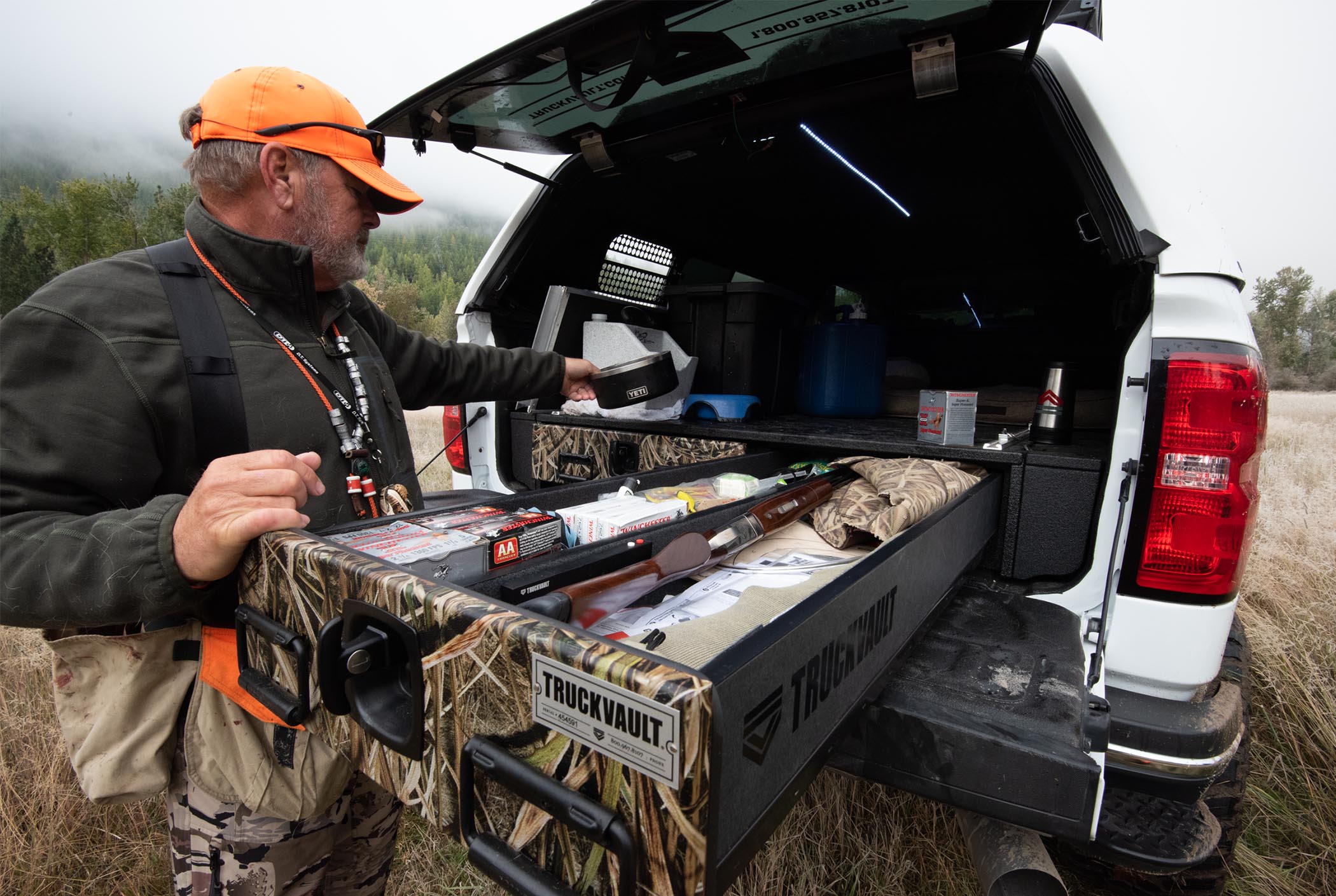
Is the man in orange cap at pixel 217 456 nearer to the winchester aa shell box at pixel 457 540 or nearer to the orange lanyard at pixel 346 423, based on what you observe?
the orange lanyard at pixel 346 423

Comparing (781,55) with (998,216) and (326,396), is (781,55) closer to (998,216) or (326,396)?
(326,396)

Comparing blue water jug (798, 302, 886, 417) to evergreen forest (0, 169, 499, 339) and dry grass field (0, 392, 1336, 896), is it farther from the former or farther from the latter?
evergreen forest (0, 169, 499, 339)

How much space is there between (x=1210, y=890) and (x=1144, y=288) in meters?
1.53

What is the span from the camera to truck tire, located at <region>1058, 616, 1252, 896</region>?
149cm

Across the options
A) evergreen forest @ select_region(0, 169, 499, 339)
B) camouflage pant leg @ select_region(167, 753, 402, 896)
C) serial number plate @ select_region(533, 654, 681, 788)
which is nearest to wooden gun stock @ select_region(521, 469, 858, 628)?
serial number plate @ select_region(533, 654, 681, 788)

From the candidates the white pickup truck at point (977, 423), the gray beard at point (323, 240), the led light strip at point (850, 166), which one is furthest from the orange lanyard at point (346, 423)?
the led light strip at point (850, 166)

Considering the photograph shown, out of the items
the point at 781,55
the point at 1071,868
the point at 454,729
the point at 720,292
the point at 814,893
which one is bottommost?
the point at 814,893

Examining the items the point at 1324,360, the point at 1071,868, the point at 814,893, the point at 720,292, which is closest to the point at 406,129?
the point at 720,292

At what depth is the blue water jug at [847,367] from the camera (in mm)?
3221

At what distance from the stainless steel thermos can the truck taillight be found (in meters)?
2.21

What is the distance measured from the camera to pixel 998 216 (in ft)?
10.6

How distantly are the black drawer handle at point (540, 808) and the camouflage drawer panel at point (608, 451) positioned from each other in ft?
5.46

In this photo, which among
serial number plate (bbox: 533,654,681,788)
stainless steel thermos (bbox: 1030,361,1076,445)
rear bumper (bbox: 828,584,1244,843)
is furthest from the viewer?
stainless steel thermos (bbox: 1030,361,1076,445)

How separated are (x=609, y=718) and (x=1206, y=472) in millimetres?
1424
